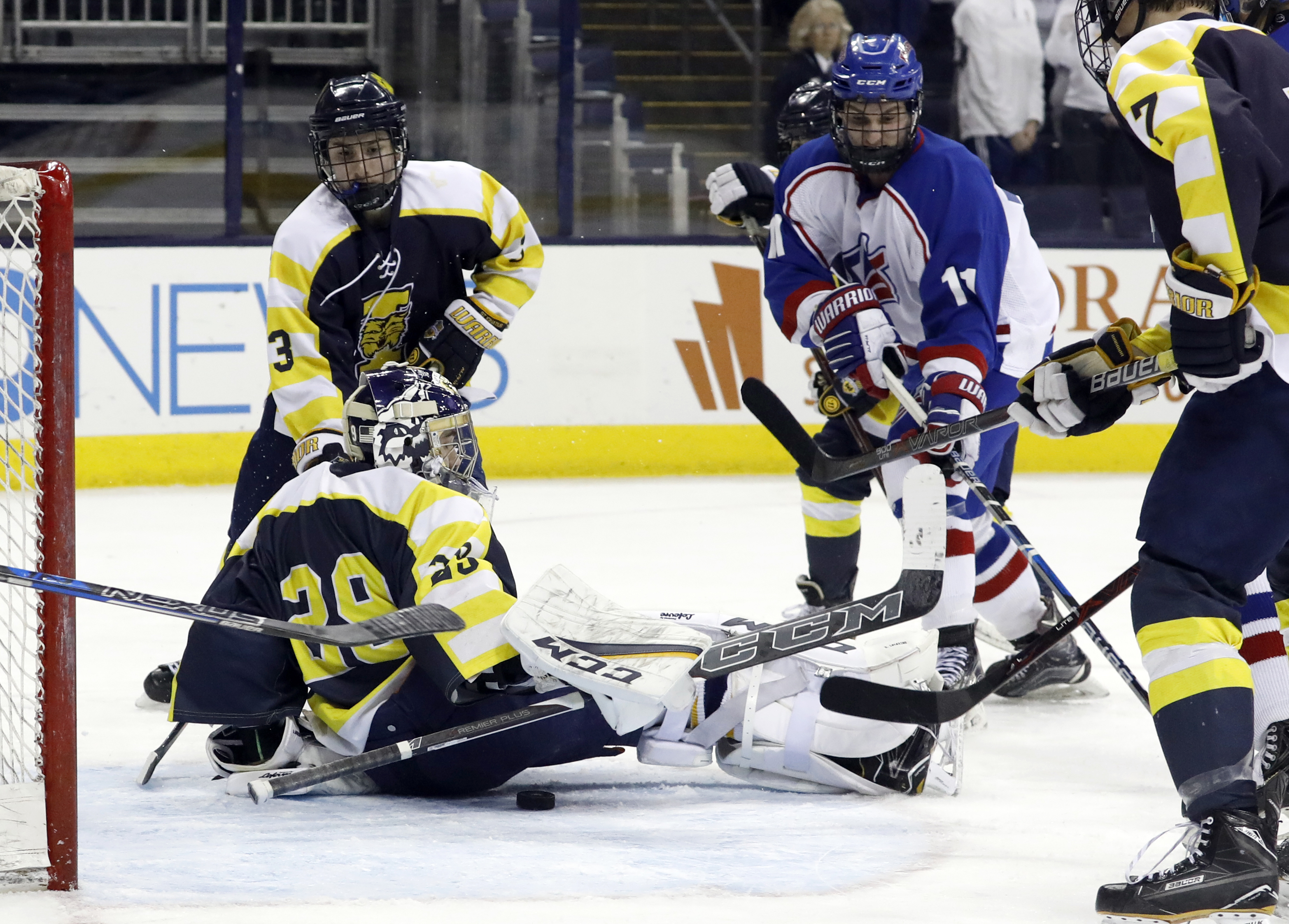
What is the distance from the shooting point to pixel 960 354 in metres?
2.70

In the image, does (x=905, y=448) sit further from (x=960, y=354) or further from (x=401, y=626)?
(x=401, y=626)

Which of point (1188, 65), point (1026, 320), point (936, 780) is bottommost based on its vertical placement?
point (936, 780)

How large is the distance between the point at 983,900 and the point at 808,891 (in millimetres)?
204

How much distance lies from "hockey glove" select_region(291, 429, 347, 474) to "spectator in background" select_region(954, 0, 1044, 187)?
375cm

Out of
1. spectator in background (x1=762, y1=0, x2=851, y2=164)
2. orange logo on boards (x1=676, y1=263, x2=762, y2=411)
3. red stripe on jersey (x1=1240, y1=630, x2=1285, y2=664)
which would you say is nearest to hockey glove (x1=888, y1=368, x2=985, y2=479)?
red stripe on jersey (x1=1240, y1=630, x2=1285, y2=664)

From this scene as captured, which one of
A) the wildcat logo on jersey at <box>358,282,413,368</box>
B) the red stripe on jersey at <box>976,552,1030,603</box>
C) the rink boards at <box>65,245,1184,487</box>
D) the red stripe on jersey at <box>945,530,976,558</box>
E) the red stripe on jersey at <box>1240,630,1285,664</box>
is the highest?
the wildcat logo on jersey at <box>358,282,413,368</box>

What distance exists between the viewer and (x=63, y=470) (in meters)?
1.82

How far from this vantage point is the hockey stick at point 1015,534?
89.9 inches

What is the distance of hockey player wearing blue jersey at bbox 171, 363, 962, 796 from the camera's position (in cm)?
209

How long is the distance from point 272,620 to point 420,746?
0.29 m

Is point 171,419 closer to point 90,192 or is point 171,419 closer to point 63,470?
point 90,192

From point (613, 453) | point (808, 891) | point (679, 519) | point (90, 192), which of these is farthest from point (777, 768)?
point (90, 192)

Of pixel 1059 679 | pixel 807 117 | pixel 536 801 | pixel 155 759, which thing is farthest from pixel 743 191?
pixel 155 759

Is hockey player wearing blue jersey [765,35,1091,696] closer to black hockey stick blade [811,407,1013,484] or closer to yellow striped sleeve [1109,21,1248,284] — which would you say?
black hockey stick blade [811,407,1013,484]
